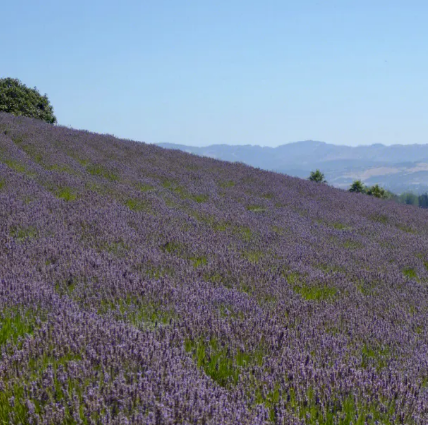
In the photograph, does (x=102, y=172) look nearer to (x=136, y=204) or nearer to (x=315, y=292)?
(x=136, y=204)

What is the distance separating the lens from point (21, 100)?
31.2 meters

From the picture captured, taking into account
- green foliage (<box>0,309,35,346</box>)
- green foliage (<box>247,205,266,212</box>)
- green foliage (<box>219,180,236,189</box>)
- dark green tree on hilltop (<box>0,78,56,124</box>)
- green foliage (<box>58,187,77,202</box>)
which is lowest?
green foliage (<box>0,309,35,346</box>)

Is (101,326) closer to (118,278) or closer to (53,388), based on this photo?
(53,388)

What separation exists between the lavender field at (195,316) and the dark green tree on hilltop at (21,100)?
79.0 feet

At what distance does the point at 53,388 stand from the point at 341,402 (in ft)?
4.97

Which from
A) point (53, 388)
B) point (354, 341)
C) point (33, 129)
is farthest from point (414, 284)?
point (33, 129)

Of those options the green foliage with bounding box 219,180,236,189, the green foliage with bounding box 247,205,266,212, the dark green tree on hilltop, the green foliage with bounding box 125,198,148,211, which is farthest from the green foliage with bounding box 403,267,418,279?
the dark green tree on hilltop

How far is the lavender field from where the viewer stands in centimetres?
240

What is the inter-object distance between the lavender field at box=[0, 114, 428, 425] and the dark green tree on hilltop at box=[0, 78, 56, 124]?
24073mm

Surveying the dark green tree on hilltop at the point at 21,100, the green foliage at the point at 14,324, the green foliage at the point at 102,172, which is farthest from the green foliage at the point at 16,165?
the dark green tree on hilltop at the point at 21,100

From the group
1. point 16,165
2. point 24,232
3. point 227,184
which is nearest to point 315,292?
point 24,232

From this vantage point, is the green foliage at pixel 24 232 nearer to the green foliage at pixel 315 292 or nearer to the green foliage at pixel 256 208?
the green foliage at pixel 315 292

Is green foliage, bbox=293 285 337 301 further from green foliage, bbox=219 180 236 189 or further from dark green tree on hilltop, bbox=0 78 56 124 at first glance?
dark green tree on hilltop, bbox=0 78 56 124

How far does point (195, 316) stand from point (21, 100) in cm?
3138
